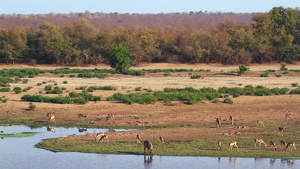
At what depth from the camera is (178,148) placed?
730 inches

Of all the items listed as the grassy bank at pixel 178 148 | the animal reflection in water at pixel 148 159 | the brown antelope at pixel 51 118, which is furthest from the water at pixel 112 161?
the brown antelope at pixel 51 118

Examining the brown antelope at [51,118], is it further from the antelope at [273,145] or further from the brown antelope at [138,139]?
the antelope at [273,145]

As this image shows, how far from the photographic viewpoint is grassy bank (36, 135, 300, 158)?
17797mm

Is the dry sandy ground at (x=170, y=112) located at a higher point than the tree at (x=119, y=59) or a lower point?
lower

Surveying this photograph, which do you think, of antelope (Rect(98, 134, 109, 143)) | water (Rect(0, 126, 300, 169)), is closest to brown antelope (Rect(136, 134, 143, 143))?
antelope (Rect(98, 134, 109, 143))

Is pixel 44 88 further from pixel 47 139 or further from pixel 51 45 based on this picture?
pixel 51 45

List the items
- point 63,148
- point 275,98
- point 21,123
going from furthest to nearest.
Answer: point 275,98
point 21,123
point 63,148

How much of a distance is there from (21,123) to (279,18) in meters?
49.9

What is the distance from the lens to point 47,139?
20.1 meters

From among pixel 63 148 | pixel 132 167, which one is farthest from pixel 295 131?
pixel 63 148

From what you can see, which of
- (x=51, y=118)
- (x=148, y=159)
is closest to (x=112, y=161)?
(x=148, y=159)

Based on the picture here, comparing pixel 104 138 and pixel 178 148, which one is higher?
pixel 104 138

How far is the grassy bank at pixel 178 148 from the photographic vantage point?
17.8m

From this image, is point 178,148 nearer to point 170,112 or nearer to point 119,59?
point 170,112
